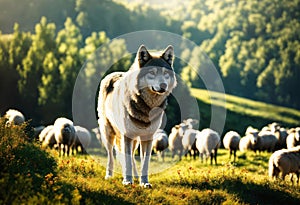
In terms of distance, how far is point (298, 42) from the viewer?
7431cm

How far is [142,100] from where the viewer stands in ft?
28.0

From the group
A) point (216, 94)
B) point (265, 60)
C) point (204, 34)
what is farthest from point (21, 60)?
point (204, 34)

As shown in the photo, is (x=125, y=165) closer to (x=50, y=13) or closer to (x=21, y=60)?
(x=21, y=60)

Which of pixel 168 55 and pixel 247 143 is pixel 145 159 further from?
pixel 247 143

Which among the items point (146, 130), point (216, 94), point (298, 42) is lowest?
point (146, 130)

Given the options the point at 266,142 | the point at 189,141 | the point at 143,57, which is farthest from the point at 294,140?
the point at 143,57

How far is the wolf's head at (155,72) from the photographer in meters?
8.12

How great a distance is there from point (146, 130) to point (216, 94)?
46047mm

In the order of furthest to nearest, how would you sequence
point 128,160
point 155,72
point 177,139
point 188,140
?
1. point 177,139
2. point 188,140
3. point 128,160
4. point 155,72

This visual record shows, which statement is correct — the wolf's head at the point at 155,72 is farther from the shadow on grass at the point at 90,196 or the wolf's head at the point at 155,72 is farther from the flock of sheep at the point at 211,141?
the flock of sheep at the point at 211,141

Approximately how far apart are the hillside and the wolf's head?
2948cm

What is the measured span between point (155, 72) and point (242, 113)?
128ft

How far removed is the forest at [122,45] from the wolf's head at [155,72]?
24.3 metres

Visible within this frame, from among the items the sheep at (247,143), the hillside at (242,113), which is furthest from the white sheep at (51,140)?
the hillside at (242,113)
